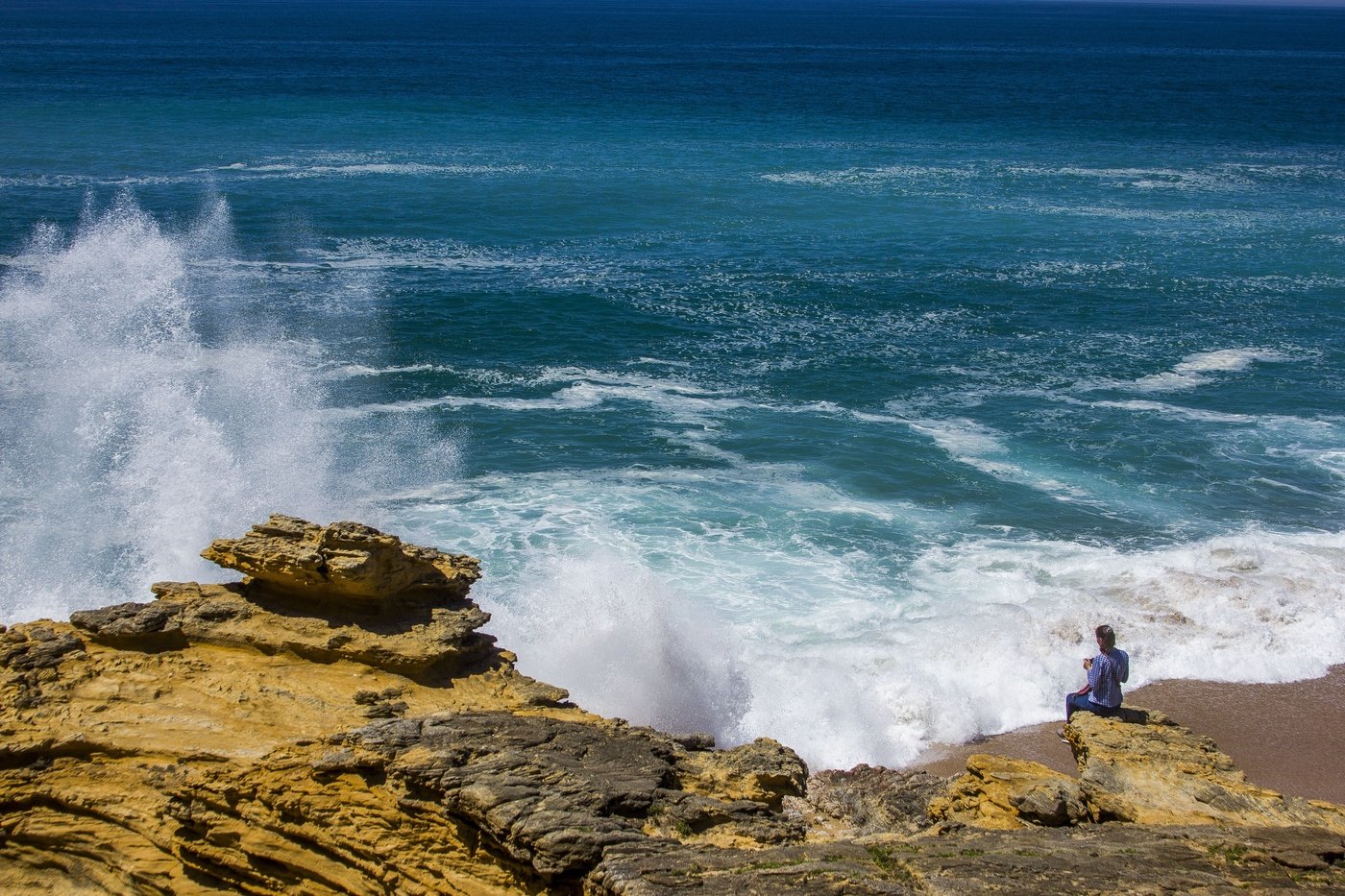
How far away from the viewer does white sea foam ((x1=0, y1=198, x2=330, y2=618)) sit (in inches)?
717

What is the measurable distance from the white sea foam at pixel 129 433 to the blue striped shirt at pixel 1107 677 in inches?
502

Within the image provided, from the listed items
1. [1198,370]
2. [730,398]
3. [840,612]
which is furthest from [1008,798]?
[1198,370]

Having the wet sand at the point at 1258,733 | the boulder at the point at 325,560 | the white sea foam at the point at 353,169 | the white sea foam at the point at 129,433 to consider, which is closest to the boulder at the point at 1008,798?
the wet sand at the point at 1258,733

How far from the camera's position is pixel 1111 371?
1092 inches

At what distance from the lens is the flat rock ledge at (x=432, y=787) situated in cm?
766

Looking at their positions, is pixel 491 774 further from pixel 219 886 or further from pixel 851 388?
pixel 851 388

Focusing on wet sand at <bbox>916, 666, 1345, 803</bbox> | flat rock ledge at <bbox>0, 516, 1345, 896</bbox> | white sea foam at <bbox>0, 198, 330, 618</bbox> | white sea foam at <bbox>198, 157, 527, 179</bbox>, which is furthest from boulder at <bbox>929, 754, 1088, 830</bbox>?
white sea foam at <bbox>198, 157, 527, 179</bbox>

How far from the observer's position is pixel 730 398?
26.1 metres

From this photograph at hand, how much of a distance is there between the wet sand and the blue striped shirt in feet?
6.40

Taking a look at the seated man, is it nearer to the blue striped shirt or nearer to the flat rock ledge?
the blue striped shirt

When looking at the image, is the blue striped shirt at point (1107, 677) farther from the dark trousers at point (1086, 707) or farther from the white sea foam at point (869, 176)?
the white sea foam at point (869, 176)

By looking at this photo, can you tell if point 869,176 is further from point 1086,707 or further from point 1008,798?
point 1008,798

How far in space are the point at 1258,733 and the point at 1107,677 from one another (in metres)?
4.31

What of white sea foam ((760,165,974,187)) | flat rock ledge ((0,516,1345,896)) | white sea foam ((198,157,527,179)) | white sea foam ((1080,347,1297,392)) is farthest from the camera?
white sea foam ((760,165,974,187))
